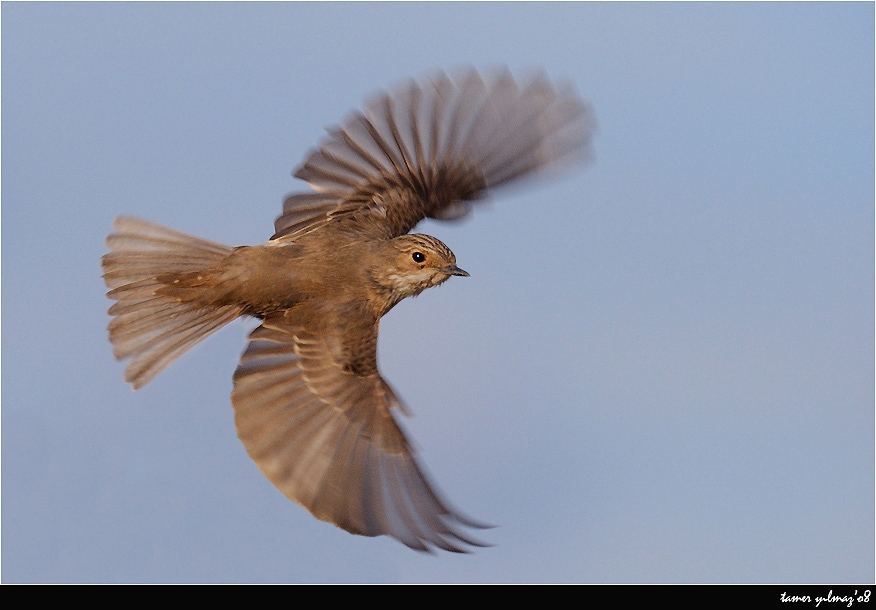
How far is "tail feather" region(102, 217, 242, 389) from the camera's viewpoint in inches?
338

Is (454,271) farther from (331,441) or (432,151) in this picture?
(331,441)

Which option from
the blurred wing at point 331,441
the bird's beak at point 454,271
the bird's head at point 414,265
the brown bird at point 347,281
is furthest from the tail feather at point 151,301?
the bird's beak at point 454,271

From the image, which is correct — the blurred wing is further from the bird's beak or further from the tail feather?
the bird's beak

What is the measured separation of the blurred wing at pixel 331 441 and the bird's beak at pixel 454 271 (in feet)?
3.69

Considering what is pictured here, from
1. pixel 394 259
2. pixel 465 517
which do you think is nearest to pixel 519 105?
pixel 394 259

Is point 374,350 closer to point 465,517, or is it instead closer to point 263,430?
point 263,430

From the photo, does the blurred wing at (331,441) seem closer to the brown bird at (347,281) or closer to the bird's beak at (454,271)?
the brown bird at (347,281)

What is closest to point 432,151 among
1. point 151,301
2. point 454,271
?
point 454,271

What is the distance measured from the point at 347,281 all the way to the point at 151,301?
1.57 metres

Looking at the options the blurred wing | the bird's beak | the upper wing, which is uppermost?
the upper wing

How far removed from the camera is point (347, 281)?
8.75 metres

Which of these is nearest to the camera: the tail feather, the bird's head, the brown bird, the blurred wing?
the blurred wing

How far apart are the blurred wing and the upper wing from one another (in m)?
1.36

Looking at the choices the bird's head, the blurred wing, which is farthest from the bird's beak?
the blurred wing
